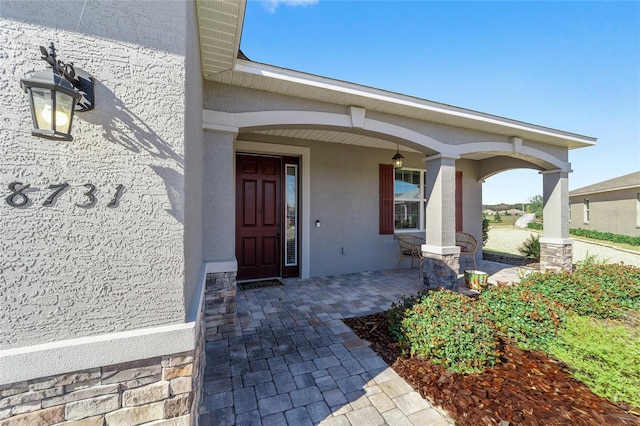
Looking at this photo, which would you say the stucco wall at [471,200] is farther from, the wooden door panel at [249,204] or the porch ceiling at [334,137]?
the wooden door panel at [249,204]

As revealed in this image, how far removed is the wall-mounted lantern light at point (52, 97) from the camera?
1.03 meters

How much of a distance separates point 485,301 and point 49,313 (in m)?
4.10

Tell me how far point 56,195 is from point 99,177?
0.19 metres

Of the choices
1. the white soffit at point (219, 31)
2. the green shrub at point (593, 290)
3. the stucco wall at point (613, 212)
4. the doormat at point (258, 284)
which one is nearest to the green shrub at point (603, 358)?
the green shrub at point (593, 290)

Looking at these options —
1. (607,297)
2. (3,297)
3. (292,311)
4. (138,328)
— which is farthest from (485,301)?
(3,297)

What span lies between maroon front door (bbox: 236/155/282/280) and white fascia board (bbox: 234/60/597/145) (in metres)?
2.30

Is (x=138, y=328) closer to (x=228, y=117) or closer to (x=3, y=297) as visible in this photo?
(x=3, y=297)

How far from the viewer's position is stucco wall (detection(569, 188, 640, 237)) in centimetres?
1293

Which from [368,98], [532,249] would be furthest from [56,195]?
[532,249]

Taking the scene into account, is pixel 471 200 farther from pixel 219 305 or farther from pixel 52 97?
pixel 52 97

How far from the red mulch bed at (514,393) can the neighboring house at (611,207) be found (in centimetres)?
1682

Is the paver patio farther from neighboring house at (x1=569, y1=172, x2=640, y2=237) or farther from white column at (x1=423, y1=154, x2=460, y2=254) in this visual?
neighboring house at (x1=569, y1=172, x2=640, y2=237)

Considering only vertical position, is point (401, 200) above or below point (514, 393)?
above

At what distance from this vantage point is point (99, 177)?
50.6 inches
